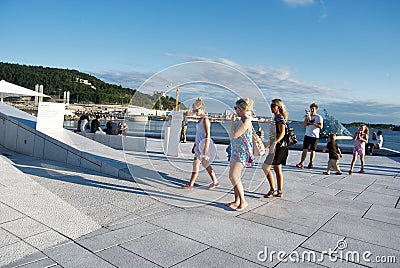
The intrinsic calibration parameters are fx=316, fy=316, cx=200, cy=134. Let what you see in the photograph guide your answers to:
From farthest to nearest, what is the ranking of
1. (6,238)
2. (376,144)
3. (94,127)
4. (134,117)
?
1. (376,144)
2. (94,127)
3. (134,117)
4. (6,238)

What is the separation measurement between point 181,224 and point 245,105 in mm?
2026

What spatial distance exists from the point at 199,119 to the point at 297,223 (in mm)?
2602

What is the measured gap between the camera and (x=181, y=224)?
167 inches

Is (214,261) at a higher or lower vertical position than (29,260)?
higher

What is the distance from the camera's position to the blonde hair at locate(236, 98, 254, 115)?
4898 millimetres

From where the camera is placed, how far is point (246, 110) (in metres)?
4.89

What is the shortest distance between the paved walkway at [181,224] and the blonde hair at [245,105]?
62.2 inches

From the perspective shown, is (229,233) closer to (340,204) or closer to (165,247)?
(165,247)

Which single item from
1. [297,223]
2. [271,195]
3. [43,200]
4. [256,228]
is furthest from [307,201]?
[43,200]

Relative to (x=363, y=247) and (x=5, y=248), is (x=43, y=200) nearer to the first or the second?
(x=5, y=248)

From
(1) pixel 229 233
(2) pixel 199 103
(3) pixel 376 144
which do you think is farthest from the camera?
(3) pixel 376 144

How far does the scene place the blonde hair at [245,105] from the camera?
16.1 ft

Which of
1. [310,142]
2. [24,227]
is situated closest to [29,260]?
[24,227]

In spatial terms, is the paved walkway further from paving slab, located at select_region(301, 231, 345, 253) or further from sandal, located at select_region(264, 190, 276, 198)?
sandal, located at select_region(264, 190, 276, 198)
